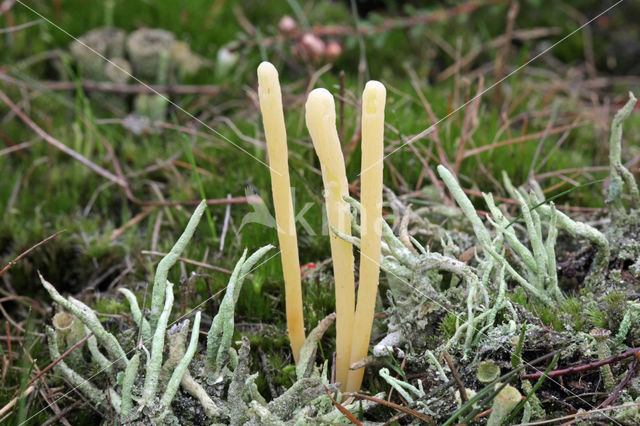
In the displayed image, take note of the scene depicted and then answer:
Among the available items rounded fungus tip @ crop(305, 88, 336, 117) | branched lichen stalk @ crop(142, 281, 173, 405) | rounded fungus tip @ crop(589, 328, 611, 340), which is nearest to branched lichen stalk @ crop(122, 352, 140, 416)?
branched lichen stalk @ crop(142, 281, 173, 405)

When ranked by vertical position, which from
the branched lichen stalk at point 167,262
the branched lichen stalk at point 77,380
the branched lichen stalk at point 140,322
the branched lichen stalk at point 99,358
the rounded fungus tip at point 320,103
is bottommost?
the branched lichen stalk at point 77,380

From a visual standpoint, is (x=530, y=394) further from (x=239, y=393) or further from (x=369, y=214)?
(x=239, y=393)

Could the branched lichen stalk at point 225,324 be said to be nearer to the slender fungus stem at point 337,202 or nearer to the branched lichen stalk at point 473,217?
the slender fungus stem at point 337,202

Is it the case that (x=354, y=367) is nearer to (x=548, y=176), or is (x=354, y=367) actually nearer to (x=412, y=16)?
(x=548, y=176)

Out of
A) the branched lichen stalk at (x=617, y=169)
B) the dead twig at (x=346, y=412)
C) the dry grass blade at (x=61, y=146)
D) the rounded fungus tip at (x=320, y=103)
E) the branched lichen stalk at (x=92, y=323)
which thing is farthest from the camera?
the dry grass blade at (x=61, y=146)

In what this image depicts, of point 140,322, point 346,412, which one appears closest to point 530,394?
point 346,412

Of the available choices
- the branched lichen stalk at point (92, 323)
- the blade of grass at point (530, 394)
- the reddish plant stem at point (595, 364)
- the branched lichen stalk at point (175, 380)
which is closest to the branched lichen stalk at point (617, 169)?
the reddish plant stem at point (595, 364)
